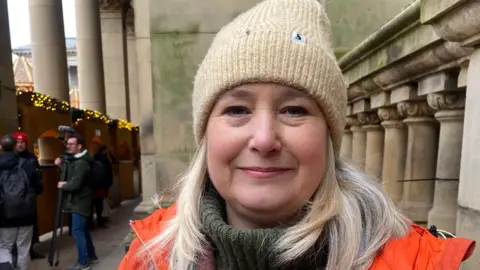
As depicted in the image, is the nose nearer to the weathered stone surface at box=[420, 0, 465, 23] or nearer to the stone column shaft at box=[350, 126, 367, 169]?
the weathered stone surface at box=[420, 0, 465, 23]

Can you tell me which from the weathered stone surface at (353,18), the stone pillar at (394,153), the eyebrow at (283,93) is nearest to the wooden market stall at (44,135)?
the weathered stone surface at (353,18)

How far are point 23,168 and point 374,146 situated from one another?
4.58 m

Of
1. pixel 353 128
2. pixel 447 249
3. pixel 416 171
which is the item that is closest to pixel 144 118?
pixel 353 128

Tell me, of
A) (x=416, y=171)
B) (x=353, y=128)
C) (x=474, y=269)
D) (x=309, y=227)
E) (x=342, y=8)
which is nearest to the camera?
(x=309, y=227)

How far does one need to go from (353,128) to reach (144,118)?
3196 mm

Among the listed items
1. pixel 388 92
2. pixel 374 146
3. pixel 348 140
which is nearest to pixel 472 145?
pixel 388 92

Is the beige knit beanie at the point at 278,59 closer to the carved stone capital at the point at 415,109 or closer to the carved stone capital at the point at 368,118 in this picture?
the carved stone capital at the point at 415,109

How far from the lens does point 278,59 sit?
124 centimetres

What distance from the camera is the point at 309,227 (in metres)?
1.23

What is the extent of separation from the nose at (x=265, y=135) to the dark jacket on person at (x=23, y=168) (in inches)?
190

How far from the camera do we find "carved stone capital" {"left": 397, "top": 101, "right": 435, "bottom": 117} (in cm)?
243

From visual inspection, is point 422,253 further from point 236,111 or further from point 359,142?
point 359,142

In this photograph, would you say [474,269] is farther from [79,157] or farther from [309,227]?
[79,157]

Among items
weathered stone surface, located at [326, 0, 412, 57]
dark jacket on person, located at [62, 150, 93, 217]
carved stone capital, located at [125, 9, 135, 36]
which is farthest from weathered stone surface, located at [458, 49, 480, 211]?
carved stone capital, located at [125, 9, 135, 36]
